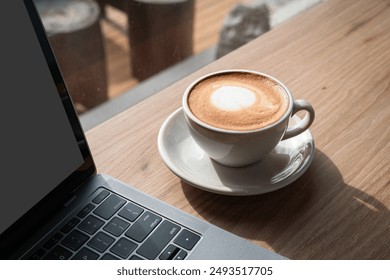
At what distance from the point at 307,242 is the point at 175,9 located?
1071 millimetres

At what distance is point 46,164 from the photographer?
0.47m

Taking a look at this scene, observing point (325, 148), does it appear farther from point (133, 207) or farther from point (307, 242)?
point (133, 207)

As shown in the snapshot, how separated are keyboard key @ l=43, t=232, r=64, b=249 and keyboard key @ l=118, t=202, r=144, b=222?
2.4 inches

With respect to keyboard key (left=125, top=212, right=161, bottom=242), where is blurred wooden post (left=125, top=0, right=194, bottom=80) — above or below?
below

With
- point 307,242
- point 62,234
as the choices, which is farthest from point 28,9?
point 307,242

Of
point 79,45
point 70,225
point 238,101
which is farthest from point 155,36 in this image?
point 70,225

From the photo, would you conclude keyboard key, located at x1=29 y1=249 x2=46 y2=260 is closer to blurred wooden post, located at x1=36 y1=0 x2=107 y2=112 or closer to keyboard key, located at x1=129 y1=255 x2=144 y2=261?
keyboard key, located at x1=129 y1=255 x2=144 y2=261

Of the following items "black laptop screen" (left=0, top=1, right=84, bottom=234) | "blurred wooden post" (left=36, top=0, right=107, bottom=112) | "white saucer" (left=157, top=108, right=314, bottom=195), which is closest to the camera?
"black laptop screen" (left=0, top=1, right=84, bottom=234)

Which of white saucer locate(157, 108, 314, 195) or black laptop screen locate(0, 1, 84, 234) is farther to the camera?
white saucer locate(157, 108, 314, 195)

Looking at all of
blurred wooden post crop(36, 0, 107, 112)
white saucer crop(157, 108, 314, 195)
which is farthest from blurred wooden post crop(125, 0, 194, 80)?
white saucer crop(157, 108, 314, 195)

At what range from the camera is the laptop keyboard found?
0.46 meters

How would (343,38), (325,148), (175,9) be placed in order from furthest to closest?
(175,9)
(343,38)
(325,148)

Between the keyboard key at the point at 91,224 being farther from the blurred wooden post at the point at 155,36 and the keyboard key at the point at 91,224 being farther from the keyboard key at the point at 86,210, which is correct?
the blurred wooden post at the point at 155,36

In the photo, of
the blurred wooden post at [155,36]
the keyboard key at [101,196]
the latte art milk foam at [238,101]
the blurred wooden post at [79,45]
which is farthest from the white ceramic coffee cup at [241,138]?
the blurred wooden post at [155,36]
